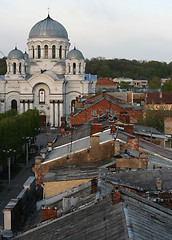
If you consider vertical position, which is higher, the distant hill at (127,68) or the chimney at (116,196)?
the distant hill at (127,68)

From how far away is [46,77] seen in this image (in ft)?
254

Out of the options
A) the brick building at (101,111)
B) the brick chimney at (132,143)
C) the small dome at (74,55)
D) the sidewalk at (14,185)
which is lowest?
the sidewalk at (14,185)

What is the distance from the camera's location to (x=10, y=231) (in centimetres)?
1209

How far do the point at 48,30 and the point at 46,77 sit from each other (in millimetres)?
10367

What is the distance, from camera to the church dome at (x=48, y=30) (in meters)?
81.3

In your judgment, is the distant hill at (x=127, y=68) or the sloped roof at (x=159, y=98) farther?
the distant hill at (x=127, y=68)

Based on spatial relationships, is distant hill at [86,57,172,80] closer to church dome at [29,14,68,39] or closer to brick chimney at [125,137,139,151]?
church dome at [29,14,68,39]

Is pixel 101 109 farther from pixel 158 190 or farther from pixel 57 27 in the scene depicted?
pixel 57 27

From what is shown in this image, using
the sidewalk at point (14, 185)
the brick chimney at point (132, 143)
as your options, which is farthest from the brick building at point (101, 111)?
the brick chimney at point (132, 143)

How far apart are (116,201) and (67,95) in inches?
2781

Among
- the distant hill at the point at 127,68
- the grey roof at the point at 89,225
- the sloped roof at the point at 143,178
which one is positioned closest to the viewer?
the grey roof at the point at 89,225

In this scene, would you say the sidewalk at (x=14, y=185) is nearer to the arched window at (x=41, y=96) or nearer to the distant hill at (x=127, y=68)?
the arched window at (x=41, y=96)

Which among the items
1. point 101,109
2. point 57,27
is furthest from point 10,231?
point 57,27

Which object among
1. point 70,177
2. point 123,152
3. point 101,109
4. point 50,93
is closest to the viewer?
point 70,177
